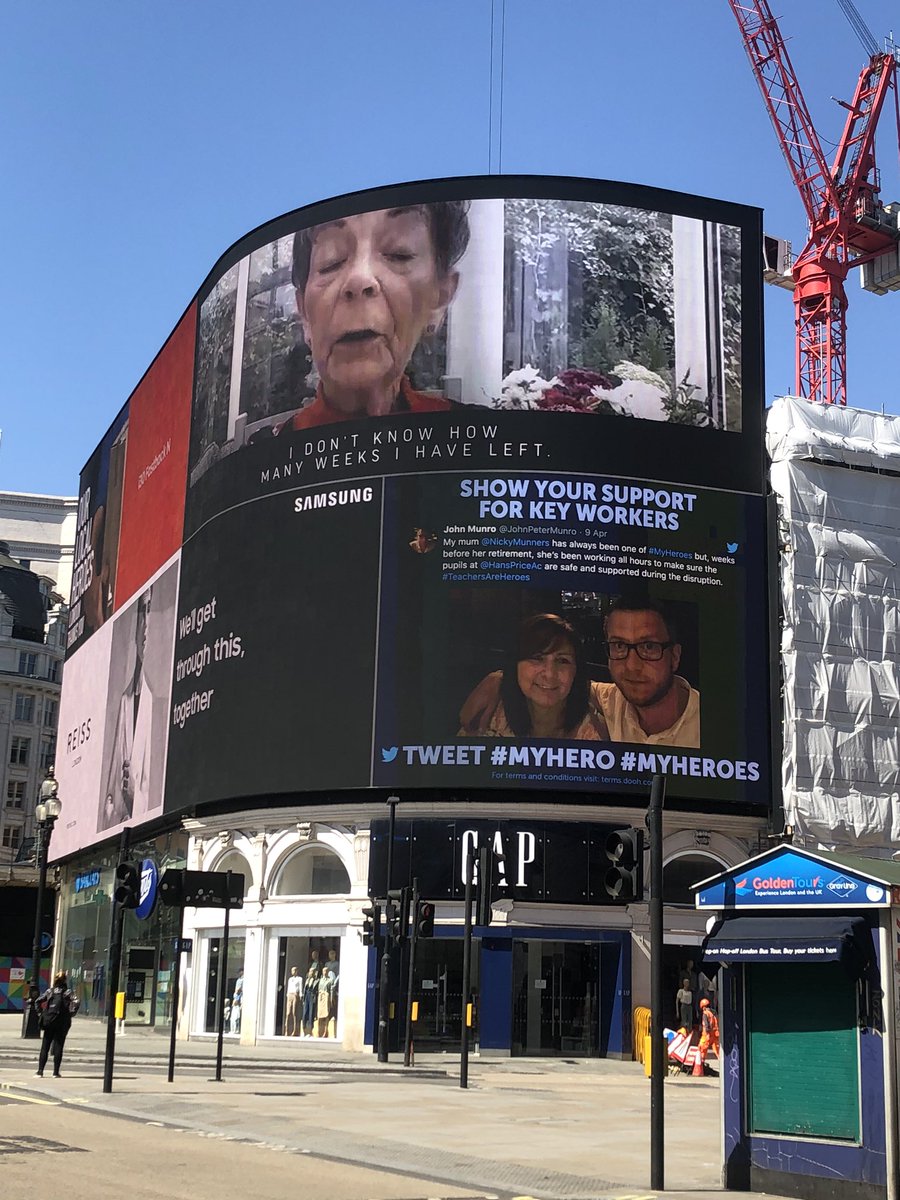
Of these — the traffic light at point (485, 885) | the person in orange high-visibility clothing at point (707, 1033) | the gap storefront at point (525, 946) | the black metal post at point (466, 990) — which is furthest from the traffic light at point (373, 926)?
the person in orange high-visibility clothing at point (707, 1033)

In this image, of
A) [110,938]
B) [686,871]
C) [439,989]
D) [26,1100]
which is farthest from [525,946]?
[26,1100]

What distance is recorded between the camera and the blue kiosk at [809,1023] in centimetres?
1516

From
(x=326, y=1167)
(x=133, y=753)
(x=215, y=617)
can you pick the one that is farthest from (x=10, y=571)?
(x=326, y=1167)

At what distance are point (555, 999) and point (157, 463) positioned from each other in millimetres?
29115

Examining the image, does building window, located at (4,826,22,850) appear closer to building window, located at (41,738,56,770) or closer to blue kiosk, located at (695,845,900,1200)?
building window, located at (41,738,56,770)

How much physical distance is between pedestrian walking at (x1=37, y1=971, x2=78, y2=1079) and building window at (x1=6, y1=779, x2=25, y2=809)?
307 feet

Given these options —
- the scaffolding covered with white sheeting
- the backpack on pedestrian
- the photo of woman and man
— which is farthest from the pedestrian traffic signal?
the scaffolding covered with white sheeting

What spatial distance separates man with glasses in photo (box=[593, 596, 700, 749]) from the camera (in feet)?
148

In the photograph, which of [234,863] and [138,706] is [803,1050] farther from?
[138,706]

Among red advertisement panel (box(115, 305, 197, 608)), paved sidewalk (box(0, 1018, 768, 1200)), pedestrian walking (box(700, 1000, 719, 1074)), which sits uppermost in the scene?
red advertisement panel (box(115, 305, 197, 608))

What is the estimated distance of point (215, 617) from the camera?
51.7 meters

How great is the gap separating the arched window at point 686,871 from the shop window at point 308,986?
10.5 m

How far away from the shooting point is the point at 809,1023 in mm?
16078

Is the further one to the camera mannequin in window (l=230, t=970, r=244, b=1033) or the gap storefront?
mannequin in window (l=230, t=970, r=244, b=1033)
